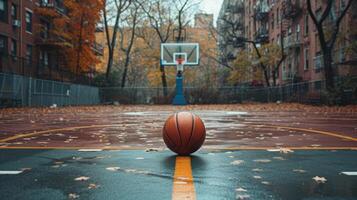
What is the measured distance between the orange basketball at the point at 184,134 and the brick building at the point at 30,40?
2339 cm

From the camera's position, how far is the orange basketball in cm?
592

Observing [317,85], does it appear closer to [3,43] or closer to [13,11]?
[3,43]

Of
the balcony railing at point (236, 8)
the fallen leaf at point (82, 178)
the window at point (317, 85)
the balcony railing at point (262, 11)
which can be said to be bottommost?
the fallen leaf at point (82, 178)

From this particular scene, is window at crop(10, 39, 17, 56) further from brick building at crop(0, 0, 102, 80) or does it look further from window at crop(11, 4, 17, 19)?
window at crop(11, 4, 17, 19)

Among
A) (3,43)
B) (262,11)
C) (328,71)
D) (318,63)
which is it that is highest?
(262,11)

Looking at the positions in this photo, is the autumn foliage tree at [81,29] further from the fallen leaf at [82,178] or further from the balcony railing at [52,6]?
the fallen leaf at [82,178]

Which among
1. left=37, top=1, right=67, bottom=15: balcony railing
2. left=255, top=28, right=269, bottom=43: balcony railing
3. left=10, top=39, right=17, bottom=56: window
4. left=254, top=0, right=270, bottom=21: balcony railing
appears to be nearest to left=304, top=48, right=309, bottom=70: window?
left=255, top=28, right=269, bottom=43: balcony railing

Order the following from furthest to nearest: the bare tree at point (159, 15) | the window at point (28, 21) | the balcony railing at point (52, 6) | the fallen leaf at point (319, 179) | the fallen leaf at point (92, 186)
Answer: the bare tree at point (159, 15) < the balcony railing at point (52, 6) < the window at point (28, 21) < the fallen leaf at point (319, 179) < the fallen leaf at point (92, 186)

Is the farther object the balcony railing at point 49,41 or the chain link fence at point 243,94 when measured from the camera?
the balcony railing at point 49,41

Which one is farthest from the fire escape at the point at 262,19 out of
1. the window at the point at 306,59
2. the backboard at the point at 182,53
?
the backboard at the point at 182,53

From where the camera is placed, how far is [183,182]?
426 centimetres

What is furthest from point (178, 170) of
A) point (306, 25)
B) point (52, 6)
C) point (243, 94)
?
point (243, 94)

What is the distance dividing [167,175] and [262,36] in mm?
48387

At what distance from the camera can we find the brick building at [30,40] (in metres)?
30.3
